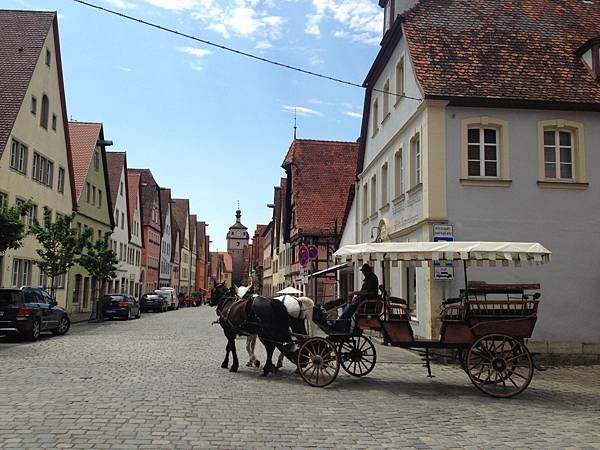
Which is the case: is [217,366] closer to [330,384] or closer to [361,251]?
[330,384]

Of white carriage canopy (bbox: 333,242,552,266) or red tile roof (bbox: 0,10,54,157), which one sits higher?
red tile roof (bbox: 0,10,54,157)

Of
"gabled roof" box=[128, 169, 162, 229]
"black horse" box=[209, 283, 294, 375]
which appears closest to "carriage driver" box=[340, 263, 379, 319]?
"black horse" box=[209, 283, 294, 375]

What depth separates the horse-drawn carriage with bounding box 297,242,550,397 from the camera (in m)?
9.95

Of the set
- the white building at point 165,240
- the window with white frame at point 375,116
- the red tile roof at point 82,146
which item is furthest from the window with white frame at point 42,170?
the white building at point 165,240

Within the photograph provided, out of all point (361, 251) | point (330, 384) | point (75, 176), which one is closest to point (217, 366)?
point (330, 384)

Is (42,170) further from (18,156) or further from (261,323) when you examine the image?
(261,323)

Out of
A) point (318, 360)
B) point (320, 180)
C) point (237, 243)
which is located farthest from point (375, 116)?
point (237, 243)

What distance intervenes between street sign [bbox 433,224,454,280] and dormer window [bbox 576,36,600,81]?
18.9 ft

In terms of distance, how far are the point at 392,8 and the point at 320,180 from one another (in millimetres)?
20808

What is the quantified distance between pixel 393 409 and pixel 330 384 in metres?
2.17

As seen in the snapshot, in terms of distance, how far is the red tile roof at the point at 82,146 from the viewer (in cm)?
3875

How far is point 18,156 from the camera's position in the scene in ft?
92.7

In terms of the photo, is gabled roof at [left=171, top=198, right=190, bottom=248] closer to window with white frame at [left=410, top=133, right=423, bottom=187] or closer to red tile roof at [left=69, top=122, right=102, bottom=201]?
red tile roof at [left=69, top=122, right=102, bottom=201]

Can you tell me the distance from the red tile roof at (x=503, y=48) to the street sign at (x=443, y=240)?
3230 mm
